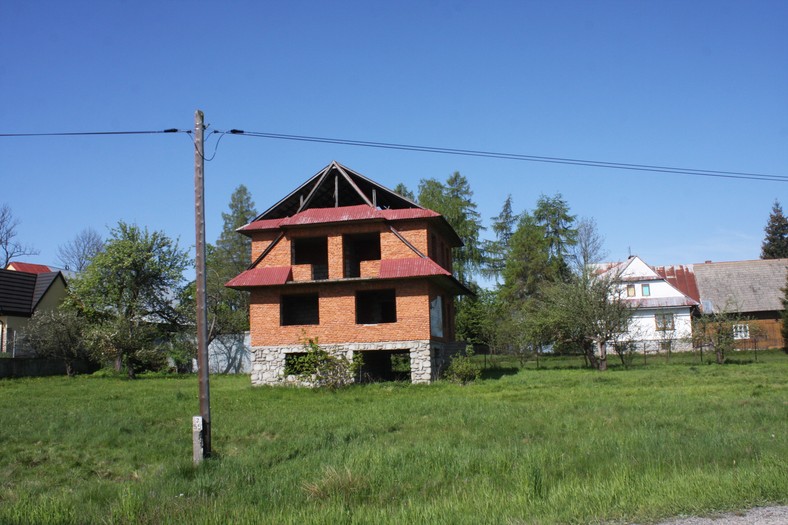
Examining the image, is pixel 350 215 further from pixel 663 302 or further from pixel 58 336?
pixel 663 302

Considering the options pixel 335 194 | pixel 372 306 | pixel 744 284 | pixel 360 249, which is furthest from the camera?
pixel 744 284

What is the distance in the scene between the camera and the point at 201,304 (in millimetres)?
14461

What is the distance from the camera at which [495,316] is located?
2258 inches

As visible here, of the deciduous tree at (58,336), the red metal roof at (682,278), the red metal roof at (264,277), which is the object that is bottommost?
the deciduous tree at (58,336)

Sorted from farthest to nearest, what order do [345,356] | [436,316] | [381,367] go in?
[381,367], [436,316], [345,356]

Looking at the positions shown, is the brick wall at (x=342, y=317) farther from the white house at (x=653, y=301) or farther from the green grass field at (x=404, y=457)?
the white house at (x=653, y=301)

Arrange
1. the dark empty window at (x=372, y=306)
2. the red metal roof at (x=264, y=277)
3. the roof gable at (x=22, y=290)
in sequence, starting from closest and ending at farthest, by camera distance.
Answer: the red metal roof at (x=264, y=277)
the dark empty window at (x=372, y=306)
the roof gable at (x=22, y=290)

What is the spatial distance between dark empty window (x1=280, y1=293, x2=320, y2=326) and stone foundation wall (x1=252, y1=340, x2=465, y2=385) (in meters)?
4.63

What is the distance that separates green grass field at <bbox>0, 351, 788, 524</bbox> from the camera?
8.98 meters

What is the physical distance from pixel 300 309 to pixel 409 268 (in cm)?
805

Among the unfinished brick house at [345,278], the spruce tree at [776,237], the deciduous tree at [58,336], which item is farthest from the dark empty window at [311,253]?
the spruce tree at [776,237]

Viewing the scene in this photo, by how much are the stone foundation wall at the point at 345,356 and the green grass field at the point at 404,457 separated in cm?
519

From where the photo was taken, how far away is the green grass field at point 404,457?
898 cm

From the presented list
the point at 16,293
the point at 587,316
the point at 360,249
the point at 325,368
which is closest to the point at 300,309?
the point at 360,249
